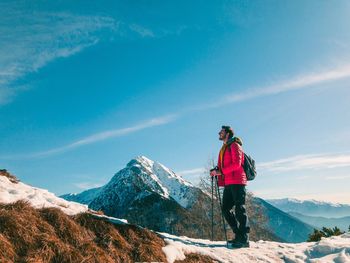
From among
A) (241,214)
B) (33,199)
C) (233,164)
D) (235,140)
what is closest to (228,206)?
(241,214)

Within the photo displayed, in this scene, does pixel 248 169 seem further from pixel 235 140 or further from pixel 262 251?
pixel 262 251

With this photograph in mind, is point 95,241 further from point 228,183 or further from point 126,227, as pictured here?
point 228,183

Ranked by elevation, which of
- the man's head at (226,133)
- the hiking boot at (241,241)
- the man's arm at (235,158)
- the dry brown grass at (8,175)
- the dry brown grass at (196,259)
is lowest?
the dry brown grass at (196,259)

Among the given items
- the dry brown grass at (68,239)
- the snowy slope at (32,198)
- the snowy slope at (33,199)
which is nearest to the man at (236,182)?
the dry brown grass at (68,239)

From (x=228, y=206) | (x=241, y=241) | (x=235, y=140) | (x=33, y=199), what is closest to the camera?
(x=33, y=199)

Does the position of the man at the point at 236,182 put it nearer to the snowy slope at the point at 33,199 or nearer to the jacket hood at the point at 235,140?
the jacket hood at the point at 235,140

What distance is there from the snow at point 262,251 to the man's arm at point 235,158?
2.19 meters

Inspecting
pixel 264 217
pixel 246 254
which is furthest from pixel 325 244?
pixel 264 217

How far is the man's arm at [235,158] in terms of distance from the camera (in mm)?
10508

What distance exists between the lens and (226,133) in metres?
11.2

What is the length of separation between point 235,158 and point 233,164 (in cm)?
18

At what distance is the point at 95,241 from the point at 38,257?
159 cm

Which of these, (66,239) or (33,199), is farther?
(33,199)

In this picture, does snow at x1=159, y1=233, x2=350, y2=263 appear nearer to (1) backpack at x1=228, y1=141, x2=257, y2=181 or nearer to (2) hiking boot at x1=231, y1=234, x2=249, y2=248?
(2) hiking boot at x1=231, y1=234, x2=249, y2=248
